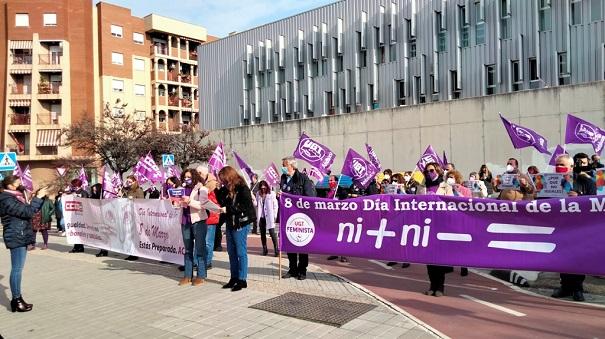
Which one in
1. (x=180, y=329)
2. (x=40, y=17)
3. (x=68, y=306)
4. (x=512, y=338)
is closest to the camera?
(x=512, y=338)

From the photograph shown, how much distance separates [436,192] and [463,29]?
23643mm

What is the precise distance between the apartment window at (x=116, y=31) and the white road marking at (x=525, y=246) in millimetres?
57888

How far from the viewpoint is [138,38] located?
59.9m

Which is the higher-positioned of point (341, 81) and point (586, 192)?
point (341, 81)

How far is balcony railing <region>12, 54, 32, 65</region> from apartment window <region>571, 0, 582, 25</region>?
48.8 meters

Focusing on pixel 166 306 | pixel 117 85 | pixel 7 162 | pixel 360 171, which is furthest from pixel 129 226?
pixel 117 85

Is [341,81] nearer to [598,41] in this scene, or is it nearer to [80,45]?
[598,41]

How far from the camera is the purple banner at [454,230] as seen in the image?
600 cm

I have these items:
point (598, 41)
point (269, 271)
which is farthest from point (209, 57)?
point (269, 271)

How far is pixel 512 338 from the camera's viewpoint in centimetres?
521

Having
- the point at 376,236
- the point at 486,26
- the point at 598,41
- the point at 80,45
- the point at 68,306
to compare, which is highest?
the point at 80,45

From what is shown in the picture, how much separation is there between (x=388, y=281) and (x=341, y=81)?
94.8 feet

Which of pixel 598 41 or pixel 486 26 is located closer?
pixel 598 41

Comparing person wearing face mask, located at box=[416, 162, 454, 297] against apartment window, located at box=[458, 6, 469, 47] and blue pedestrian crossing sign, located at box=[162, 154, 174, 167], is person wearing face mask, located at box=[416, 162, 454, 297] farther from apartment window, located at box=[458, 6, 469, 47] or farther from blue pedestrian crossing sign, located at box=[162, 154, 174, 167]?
apartment window, located at box=[458, 6, 469, 47]
